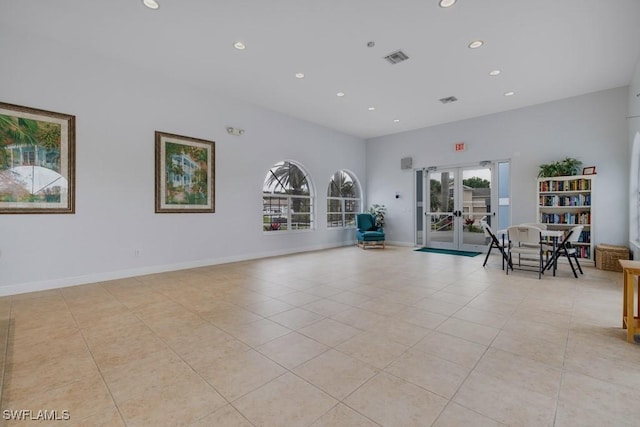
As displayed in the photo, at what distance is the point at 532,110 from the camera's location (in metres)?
6.43

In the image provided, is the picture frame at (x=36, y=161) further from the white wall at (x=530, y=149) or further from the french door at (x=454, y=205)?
the french door at (x=454, y=205)

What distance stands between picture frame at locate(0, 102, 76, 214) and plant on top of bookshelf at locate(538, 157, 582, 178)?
8678mm

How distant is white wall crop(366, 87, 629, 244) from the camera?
550 cm

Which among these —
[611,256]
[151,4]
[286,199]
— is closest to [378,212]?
[286,199]

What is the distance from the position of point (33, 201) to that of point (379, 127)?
294 inches

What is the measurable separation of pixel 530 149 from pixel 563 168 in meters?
0.83

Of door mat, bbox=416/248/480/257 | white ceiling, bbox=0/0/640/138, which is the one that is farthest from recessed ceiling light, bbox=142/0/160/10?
door mat, bbox=416/248/480/257

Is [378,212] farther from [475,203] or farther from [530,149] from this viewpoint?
[530,149]

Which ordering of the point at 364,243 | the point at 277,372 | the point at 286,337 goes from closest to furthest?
the point at 277,372 → the point at 286,337 → the point at 364,243

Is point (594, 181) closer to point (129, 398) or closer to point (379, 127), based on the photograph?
point (379, 127)

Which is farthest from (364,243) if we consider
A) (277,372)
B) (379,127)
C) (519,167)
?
(277,372)

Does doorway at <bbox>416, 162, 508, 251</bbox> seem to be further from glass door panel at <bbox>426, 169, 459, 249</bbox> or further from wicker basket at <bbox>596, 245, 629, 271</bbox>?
wicker basket at <bbox>596, 245, 629, 271</bbox>

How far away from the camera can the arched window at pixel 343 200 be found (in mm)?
8523

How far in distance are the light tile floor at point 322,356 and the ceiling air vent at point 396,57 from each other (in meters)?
3.45
